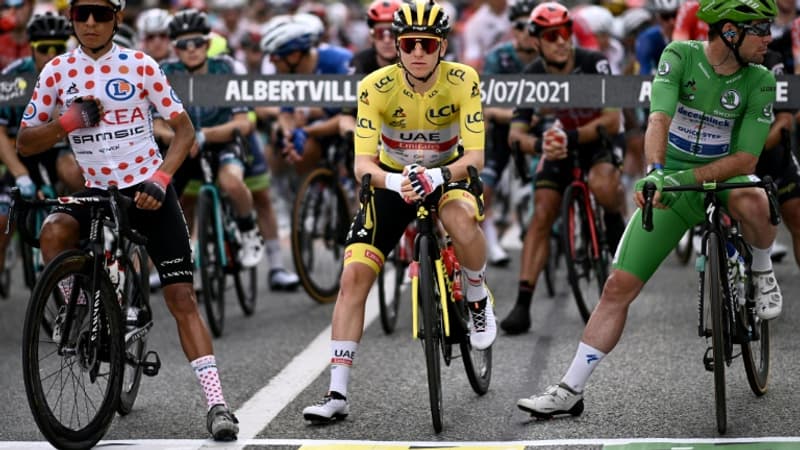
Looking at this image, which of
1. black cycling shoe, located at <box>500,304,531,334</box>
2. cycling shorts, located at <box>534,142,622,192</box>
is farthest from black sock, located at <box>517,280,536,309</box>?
cycling shorts, located at <box>534,142,622,192</box>

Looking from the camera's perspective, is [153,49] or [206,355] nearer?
[206,355]

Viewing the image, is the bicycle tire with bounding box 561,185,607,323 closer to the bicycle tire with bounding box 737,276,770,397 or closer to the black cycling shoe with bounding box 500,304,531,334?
the black cycling shoe with bounding box 500,304,531,334

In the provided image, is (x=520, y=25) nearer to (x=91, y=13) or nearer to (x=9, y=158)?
(x=9, y=158)

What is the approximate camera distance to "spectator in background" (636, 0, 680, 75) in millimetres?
12688

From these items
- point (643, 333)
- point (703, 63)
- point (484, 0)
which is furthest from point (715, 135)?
point (484, 0)

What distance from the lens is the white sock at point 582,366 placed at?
744 cm

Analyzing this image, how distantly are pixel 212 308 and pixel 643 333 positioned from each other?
286cm

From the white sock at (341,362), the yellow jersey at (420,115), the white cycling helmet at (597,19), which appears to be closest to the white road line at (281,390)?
the white sock at (341,362)

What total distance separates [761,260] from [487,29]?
31.8ft

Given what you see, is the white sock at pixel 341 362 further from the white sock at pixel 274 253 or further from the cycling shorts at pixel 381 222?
the white sock at pixel 274 253

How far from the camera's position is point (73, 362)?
722 centimetres

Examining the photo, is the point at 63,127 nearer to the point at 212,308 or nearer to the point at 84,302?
the point at 84,302

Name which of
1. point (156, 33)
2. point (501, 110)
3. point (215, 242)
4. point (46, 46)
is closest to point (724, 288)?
point (215, 242)

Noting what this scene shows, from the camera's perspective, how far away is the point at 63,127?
7262 millimetres
